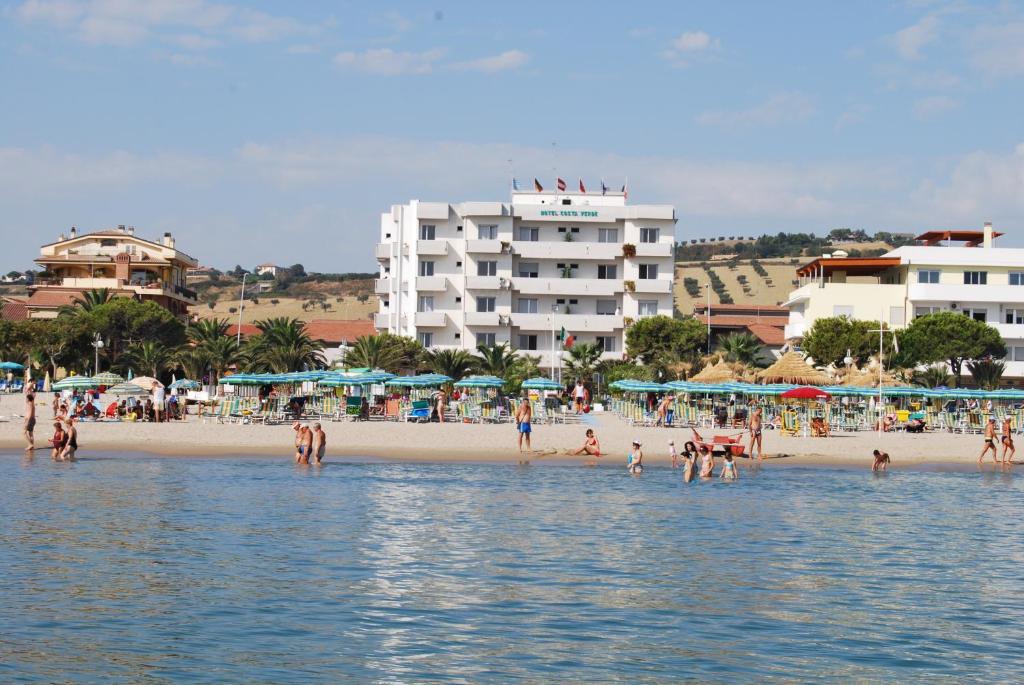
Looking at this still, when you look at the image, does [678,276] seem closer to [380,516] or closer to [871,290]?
[871,290]

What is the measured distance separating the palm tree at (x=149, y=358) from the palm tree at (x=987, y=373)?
132 feet

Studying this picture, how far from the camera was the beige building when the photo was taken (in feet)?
279

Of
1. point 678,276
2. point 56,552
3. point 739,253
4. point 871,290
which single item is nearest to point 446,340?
point 871,290

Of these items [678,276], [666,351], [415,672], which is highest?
[678,276]

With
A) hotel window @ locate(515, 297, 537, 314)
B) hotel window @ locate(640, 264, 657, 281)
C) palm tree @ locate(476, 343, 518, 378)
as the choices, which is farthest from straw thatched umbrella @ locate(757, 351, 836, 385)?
hotel window @ locate(515, 297, 537, 314)

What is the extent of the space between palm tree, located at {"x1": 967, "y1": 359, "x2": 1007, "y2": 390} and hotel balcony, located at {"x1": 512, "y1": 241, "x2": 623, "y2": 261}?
837 inches

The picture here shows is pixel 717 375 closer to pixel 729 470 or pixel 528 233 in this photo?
pixel 729 470

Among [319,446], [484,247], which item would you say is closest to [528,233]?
[484,247]

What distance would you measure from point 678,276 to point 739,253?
85.9ft

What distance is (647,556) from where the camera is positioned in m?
19.1

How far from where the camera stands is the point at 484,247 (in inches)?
2790

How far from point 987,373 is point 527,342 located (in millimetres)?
25534

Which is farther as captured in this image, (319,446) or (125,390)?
(125,390)

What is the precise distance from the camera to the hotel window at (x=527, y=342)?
71.5 meters
